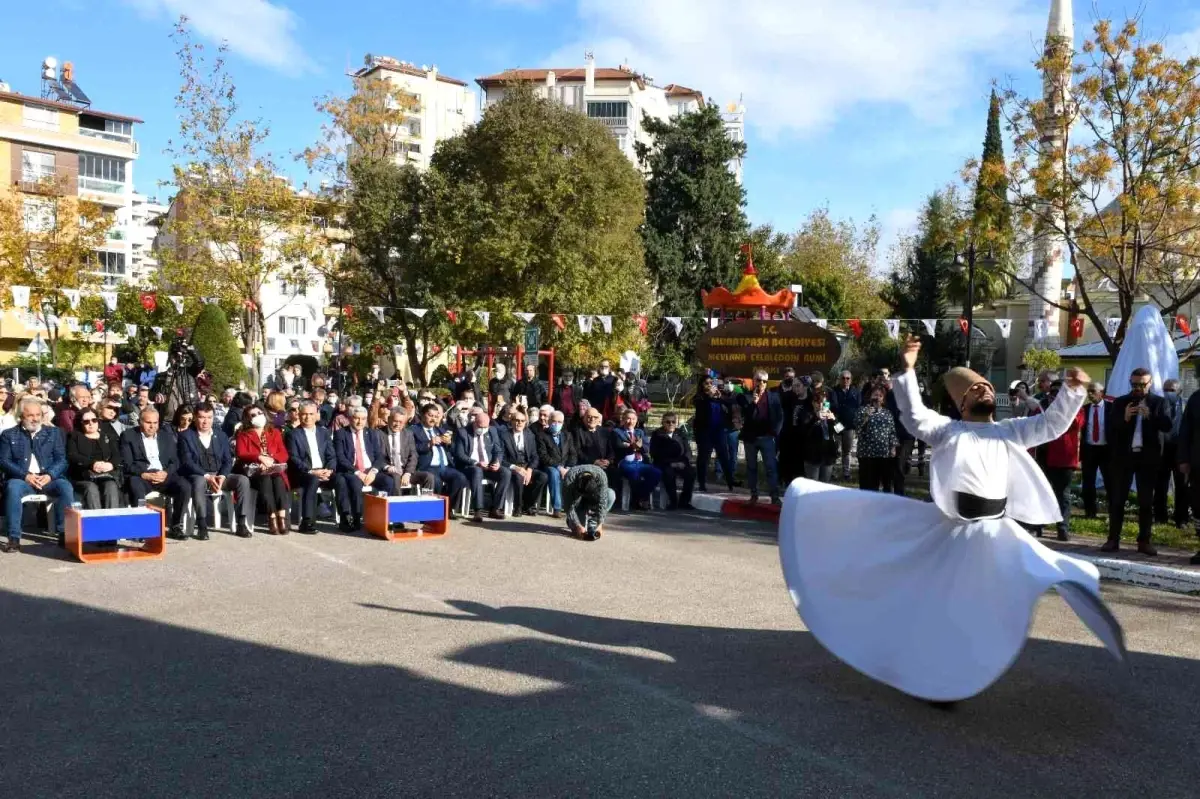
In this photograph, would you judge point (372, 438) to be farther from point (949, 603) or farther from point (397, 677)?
point (949, 603)

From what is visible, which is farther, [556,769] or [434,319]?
[434,319]

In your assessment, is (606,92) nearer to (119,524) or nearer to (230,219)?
(230,219)

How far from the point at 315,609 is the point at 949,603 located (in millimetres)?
4750

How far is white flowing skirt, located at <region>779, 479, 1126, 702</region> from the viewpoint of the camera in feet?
16.8

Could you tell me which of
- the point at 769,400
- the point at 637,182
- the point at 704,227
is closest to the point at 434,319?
the point at 637,182

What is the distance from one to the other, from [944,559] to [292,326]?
206 ft

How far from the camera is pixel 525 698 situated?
5.64 m

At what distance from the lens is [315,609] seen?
7832 mm

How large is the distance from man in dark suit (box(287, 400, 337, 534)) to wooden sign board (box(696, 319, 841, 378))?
9.31m

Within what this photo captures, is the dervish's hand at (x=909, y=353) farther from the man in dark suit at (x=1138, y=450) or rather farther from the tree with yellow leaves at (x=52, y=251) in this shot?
the tree with yellow leaves at (x=52, y=251)

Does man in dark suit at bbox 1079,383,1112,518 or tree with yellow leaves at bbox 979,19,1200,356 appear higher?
tree with yellow leaves at bbox 979,19,1200,356

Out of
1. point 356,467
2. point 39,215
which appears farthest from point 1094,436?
point 39,215

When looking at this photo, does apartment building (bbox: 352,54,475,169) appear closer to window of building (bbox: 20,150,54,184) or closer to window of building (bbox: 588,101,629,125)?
window of building (bbox: 588,101,629,125)

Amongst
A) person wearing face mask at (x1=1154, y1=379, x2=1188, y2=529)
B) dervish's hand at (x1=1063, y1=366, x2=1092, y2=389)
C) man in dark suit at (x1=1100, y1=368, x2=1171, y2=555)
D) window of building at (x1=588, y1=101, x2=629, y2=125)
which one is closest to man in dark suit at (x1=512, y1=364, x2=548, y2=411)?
person wearing face mask at (x1=1154, y1=379, x2=1188, y2=529)
